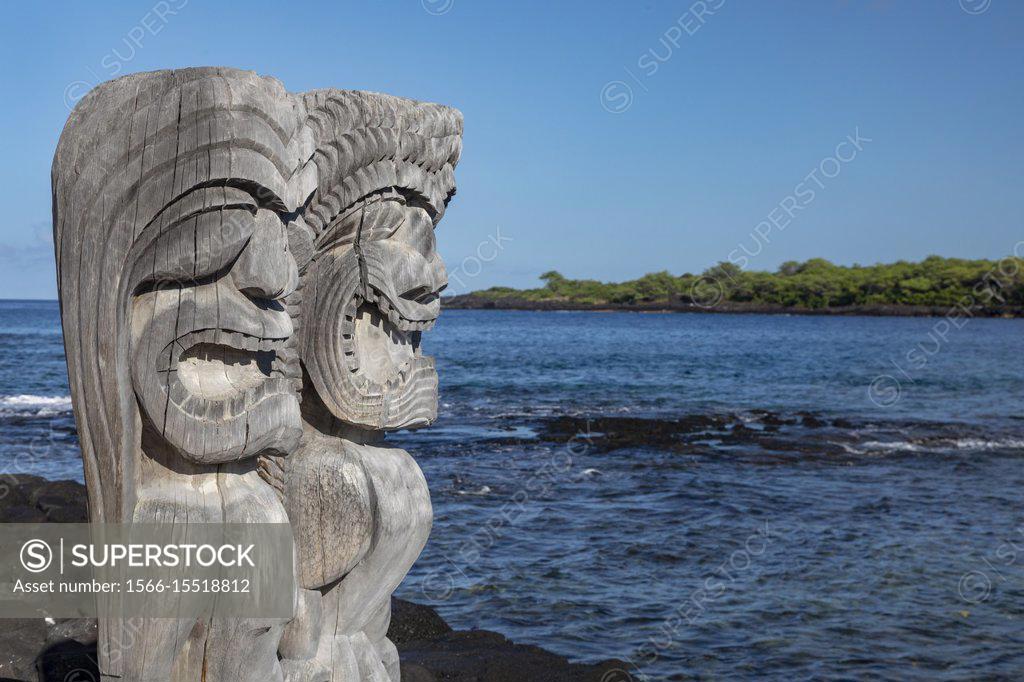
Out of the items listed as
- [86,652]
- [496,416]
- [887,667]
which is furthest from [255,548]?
[496,416]

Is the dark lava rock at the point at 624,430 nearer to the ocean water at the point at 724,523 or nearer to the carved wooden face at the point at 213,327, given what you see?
the ocean water at the point at 724,523

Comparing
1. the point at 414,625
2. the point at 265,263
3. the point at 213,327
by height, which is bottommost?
the point at 414,625

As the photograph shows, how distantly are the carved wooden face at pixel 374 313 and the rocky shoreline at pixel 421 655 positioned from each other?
2.30 meters

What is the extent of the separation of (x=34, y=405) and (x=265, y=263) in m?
24.9

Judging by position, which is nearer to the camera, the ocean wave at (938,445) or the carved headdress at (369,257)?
the carved headdress at (369,257)

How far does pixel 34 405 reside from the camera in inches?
997

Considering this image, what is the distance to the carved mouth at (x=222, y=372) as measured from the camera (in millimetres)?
3246

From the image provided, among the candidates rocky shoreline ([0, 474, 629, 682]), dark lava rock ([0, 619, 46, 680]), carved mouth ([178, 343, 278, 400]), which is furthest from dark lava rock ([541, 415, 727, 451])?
carved mouth ([178, 343, 278, 400])

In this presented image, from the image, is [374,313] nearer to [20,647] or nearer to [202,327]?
[202,327]

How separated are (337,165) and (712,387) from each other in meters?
33.4

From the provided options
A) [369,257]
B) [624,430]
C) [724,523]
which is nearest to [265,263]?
[369,257]

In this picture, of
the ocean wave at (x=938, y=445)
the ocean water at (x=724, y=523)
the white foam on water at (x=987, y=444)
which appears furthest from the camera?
the white foam on water at (x=987, y=444)

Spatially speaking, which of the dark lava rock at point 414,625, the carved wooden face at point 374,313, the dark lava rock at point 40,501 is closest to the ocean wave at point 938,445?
the dark lava rock at point 414,625

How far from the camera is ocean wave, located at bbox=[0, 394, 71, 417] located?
23391 mm
